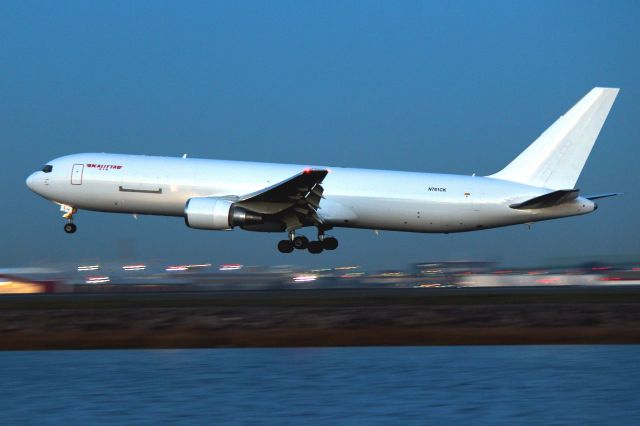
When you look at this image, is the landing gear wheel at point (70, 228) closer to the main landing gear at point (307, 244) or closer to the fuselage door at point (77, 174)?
the fuselage door at point (77, 174)

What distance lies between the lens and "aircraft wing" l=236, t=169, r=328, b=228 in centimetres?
4844

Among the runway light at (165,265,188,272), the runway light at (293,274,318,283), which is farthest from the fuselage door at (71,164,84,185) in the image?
the runway light at (293,274,318,283)

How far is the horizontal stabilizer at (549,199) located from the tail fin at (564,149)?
6.79 feet

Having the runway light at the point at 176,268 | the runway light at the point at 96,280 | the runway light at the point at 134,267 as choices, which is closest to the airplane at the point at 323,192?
the runway light at the point at 96,280

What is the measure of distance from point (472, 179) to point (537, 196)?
10.6 ft

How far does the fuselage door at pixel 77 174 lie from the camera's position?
5105 centimetres

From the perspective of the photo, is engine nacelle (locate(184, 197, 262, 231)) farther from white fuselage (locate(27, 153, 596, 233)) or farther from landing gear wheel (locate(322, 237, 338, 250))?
landing gear wheel (locate(322, 237, 338, 250))

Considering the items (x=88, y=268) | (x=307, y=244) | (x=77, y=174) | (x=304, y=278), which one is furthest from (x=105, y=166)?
(x=304, y=278)

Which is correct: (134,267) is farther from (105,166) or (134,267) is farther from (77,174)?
(105,166)

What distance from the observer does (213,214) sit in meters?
48.8

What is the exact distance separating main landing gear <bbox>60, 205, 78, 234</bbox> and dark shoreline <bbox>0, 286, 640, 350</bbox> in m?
12.9

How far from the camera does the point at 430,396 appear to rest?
2659 cm

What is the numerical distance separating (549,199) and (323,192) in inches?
398

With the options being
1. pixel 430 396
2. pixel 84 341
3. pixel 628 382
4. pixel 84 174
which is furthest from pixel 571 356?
pixel 84 174
